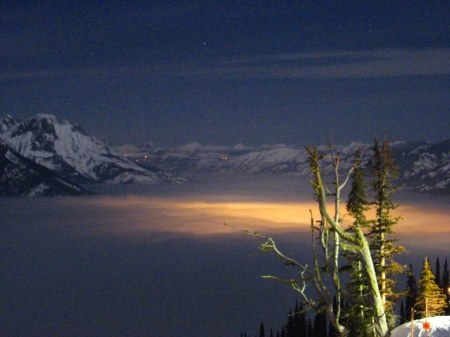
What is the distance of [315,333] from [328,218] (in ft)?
273

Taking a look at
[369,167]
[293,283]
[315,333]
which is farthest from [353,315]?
[315,333]

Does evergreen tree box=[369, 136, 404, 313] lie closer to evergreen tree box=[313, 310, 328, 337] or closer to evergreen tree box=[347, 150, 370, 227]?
evergreen tree box=[347, 150, 370, 227]

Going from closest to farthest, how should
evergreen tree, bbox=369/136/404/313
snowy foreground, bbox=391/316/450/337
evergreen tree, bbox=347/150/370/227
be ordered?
1. snowy foreground, bbox=391/316/450/337
2. evergreen tree, bbox=369/136/404/313
3. evergreen tree, bbox=347/150/370/227

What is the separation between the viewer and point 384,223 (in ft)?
95.9

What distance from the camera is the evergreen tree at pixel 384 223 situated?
90.3ft

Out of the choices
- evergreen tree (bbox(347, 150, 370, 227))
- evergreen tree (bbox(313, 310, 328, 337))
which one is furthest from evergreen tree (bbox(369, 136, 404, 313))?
evergreen tree (bbox(313, 310, 328, 337))

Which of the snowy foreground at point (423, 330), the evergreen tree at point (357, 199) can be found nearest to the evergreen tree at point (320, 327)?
the evergreen tree at point (357, 199)

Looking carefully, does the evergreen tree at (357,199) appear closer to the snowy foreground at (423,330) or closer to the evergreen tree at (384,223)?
the evergreen tree at (384,223)

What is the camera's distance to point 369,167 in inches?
1113

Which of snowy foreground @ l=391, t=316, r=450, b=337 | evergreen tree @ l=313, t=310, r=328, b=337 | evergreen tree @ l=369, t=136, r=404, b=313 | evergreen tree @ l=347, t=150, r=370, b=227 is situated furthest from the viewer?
evergreen tree @ l=313, t=310, r=328, b=337

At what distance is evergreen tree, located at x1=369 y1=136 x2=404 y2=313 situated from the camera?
2753 centimetres

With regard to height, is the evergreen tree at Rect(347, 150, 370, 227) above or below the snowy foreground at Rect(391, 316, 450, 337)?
above

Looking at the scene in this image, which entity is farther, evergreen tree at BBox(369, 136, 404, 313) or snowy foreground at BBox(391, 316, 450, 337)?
evergreen tree at BBox(369, 136, 404, 313)

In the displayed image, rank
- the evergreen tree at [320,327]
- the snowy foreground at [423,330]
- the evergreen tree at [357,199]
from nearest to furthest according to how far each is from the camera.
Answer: the snowy foreground at [423,330] → the evergreen tree at [357,199] → the evergreen tree at [320,327]
